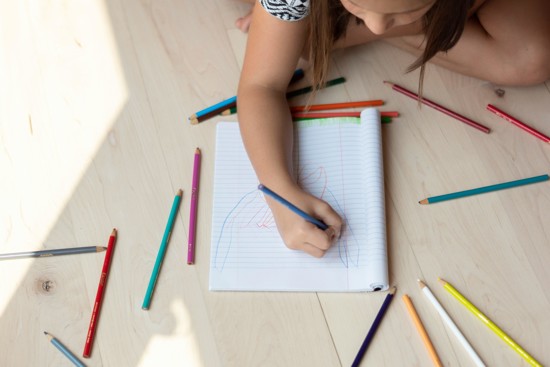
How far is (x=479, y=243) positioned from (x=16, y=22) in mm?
846

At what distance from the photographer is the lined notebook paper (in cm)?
84

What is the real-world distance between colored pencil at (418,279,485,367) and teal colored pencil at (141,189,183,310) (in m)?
0.35

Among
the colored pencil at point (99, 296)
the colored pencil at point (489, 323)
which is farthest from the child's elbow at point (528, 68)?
the colored pencil at point (99, 296)

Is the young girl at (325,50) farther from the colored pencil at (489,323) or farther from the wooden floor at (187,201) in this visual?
the colored pencil at (489,323)

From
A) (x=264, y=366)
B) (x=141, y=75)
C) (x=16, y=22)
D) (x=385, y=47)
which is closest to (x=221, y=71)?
(x=141, y=75)

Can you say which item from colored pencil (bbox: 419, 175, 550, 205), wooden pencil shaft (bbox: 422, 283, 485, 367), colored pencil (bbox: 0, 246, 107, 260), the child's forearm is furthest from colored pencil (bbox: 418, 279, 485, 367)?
colored pencil (bbox: 0, 246, 107, 260)

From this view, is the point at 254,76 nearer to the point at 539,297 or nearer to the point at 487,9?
the point at 487,9

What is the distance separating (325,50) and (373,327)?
1.24 feet

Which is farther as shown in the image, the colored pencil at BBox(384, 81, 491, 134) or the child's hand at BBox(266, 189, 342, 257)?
the colored pencil at BBox(384, 81, 491, 134)

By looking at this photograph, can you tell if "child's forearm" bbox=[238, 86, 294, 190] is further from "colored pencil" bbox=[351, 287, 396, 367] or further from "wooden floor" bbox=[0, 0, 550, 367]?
"colored pencil" bbox=[351, 287, 396, 367]

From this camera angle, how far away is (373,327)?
0.81m

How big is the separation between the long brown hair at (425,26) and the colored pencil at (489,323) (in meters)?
0.31

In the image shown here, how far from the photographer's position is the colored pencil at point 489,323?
790 mm

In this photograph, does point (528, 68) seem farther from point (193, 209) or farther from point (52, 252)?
point (52, 252)
